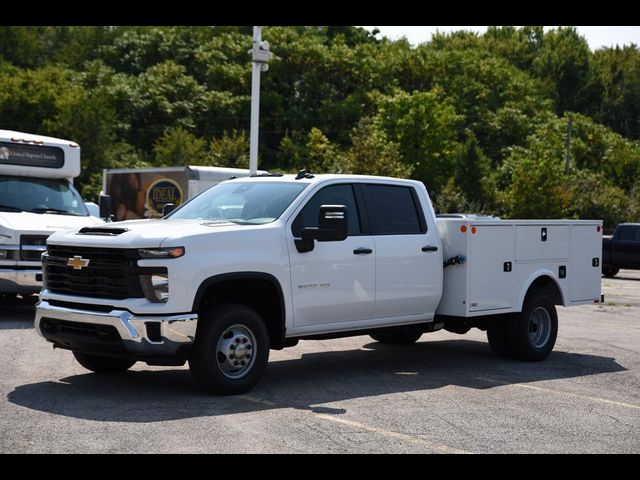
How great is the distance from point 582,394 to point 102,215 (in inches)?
319

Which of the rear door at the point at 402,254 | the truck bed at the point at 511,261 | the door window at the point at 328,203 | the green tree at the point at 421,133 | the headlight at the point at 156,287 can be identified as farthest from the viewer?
the green tree at the point at 421,133

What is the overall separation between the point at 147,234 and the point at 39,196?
25.6ft

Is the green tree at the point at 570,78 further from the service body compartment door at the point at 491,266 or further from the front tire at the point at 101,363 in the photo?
the front tire at the point at 101,363

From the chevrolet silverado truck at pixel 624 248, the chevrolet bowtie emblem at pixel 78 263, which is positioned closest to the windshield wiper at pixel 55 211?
the chevrolet bowtie emblem at pixel 78 263

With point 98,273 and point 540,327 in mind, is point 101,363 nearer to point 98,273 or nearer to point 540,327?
point 98,273

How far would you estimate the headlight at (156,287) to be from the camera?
8.14m

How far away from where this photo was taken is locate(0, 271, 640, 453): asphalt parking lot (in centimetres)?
684

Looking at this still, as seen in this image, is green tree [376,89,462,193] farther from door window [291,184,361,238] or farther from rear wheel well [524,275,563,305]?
door window [291,184,361,238]

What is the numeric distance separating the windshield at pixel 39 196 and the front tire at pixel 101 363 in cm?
616

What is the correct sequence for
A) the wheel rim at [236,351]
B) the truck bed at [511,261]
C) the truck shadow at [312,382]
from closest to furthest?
the truck shadow at [312,382]
the wheel rim at [236,351]
the truck bed at [511,261]

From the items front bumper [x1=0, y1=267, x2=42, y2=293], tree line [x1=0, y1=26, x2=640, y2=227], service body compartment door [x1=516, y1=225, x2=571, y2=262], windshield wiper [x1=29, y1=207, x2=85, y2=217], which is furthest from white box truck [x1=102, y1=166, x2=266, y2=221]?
tree line [x1=0, y1=26, x2=640, y2=227]

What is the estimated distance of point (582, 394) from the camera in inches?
364
